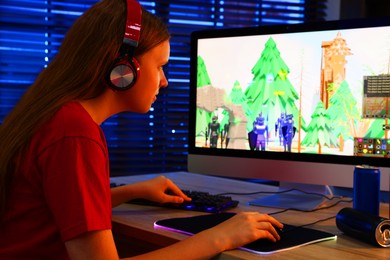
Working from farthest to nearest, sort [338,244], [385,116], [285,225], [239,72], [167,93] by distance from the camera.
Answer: [167,93] → [239,72] → [385,116] → [285,225] → [338,244]

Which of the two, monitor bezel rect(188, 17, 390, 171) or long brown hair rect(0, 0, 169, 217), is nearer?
long brown hair rect(0, 0, 169, 217)

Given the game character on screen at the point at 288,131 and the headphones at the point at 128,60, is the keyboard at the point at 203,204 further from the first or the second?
the headphones at the point at 128,60

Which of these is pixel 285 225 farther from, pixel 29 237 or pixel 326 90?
pixel 29 237

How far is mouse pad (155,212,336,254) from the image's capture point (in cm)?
93

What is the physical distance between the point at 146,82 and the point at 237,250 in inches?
14.7

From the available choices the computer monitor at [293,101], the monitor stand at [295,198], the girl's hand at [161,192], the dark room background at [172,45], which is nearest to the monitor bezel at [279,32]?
the computer monitor at [293,101]

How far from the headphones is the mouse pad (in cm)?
33

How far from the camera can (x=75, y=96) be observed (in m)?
0.89

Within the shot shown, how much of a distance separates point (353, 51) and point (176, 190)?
1.91 feet

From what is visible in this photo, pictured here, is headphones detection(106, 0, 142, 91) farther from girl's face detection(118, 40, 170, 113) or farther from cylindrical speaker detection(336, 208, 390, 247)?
cylindrical speaker detection(336, 208, 390, 247)

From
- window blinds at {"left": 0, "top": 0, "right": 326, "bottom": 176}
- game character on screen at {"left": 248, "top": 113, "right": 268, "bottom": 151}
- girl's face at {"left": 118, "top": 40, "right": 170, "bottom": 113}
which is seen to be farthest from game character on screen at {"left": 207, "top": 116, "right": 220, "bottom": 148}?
window blinds at {"left": 0, "top": 0, "right": 326, "bottom": 176}

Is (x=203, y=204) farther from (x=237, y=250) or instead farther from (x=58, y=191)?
(x=58, y=191)

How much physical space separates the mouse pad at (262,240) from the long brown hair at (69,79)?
1.10ft

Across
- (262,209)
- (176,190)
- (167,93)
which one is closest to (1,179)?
(176,190)
